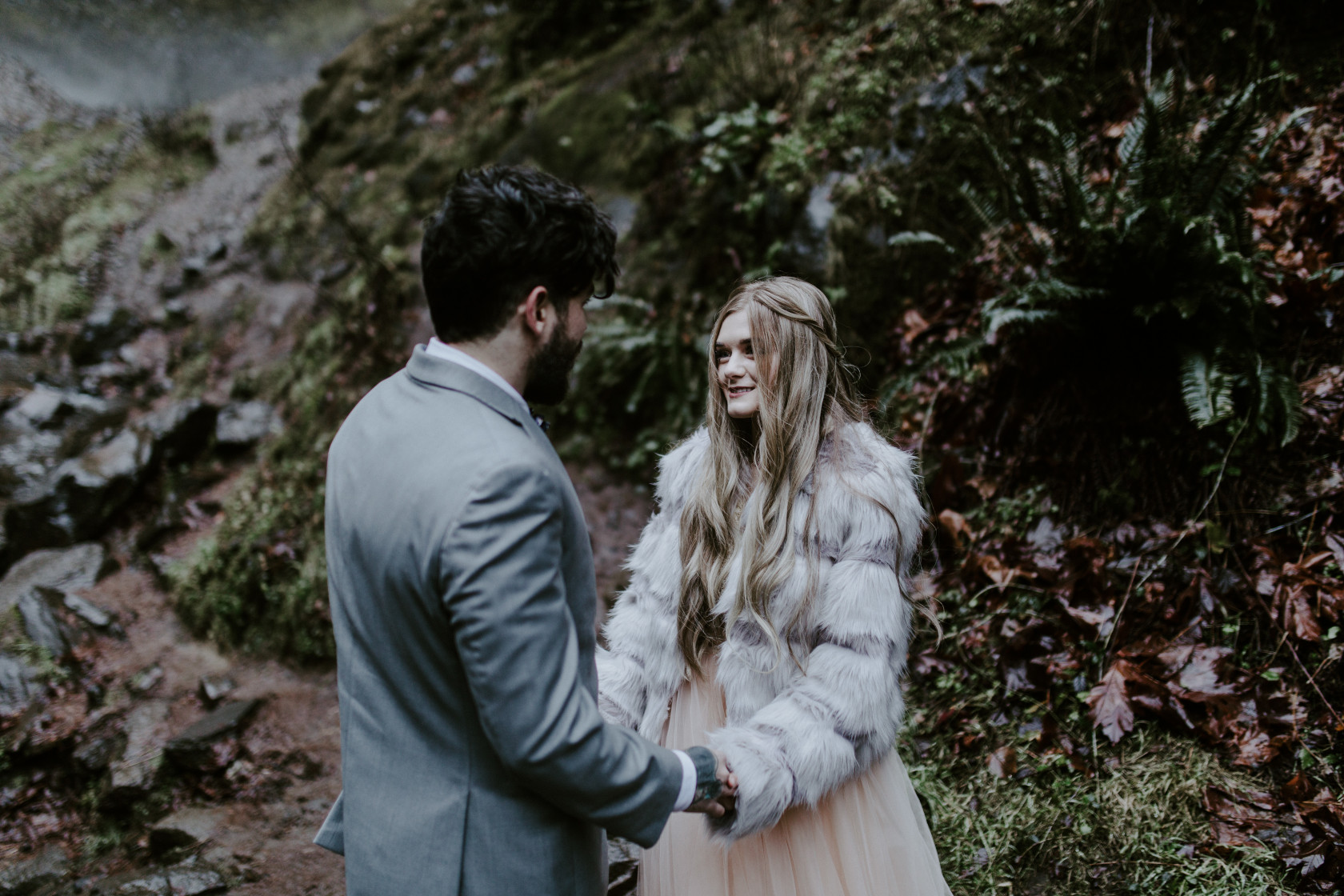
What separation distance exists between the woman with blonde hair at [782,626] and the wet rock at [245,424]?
6.38 metres

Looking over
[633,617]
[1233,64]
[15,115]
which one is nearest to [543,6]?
[1233,64]

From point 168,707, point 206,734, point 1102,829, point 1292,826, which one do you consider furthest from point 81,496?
point 1292,826

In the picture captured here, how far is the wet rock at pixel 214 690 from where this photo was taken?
18.1 feet

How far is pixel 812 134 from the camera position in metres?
5.69

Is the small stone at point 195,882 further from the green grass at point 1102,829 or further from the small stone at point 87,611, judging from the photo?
the green grass at point 1102,829

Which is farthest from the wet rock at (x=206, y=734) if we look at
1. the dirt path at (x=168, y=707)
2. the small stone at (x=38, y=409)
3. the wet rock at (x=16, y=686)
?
the small stone at (x=38, y=409)

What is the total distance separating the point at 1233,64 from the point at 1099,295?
2.17m

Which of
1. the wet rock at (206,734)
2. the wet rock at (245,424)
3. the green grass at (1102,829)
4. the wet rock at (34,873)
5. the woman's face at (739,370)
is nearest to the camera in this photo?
the woman's face at (739,370)

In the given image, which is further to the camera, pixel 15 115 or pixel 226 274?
pixel 15 115

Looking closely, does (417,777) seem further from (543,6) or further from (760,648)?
(543,6)

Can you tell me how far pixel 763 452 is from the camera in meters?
2.36

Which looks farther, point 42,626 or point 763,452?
point 42,626

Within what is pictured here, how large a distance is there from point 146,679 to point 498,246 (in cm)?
606

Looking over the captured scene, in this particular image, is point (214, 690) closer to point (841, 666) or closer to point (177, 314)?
point (841, 666)
